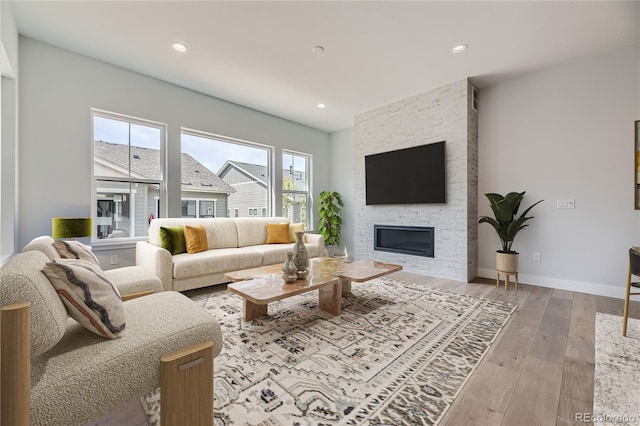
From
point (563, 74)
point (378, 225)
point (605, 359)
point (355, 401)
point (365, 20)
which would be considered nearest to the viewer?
point (355, 401)

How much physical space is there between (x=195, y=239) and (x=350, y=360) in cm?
252

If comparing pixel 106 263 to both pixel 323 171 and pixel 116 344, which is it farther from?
pixel 323 171

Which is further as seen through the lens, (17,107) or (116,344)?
(17,107)

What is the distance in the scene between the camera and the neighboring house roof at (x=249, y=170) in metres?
4.61

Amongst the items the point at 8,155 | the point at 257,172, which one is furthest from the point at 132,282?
the point at 257,172


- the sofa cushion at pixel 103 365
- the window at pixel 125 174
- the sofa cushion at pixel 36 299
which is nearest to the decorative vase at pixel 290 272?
the sofa cushion at pixel 103 365

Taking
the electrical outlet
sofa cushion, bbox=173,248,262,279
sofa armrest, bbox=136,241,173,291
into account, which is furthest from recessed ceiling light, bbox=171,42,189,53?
the electrical outlet

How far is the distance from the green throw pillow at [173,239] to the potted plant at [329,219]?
295 centimetres

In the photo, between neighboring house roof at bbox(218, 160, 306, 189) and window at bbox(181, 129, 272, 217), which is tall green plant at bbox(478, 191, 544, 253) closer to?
neighboring house roof at bbox(218, 160, 306, 189)

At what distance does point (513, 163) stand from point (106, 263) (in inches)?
215

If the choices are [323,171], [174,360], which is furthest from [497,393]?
[323,171]

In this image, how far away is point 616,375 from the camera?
5.19ft

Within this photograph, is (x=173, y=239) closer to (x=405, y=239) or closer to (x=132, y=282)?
(x=132, y=282)

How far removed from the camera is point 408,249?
4.31 m
